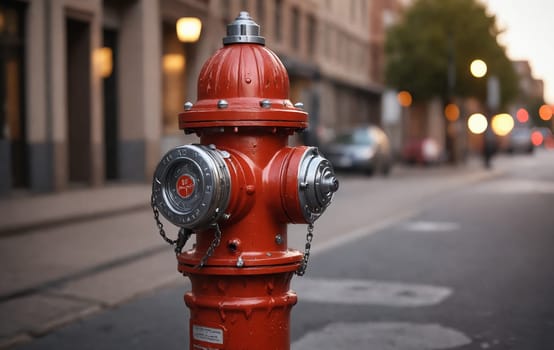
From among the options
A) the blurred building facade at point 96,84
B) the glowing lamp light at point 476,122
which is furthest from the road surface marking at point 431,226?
the glowing lamp light at point 476,122

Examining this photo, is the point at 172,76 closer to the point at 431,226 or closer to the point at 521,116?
the point at 431,226

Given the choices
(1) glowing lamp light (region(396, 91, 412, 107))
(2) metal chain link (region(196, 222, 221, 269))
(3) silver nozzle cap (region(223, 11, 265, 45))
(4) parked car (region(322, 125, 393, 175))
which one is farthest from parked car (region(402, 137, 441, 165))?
(2) metal chain link (region(196, 222, 221, 269))

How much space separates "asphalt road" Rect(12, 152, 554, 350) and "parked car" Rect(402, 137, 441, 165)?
27931mm

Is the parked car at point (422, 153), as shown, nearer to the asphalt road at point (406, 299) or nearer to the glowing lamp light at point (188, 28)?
the glowing lamp light at point (188, 28)

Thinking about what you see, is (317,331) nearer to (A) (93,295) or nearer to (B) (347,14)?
(A) (93,295)

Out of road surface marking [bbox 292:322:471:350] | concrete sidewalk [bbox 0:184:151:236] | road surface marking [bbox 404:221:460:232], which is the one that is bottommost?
road surface marking [bbox 404:221:460:232]

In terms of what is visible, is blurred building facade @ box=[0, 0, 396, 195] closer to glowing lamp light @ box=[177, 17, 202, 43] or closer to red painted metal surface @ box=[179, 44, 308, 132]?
glowing lamp light @ box=[177, 17, 202, 43]

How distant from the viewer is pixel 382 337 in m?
5.44

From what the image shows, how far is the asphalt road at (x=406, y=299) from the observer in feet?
17.9

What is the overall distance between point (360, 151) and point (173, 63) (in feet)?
23.9

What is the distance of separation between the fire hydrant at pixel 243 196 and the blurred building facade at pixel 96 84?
43.1ft

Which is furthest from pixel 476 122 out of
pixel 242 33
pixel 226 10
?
Answer: pixel 242 33

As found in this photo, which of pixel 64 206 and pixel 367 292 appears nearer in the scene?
pixel 367 292

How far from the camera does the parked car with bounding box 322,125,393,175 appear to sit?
92.5 feet
